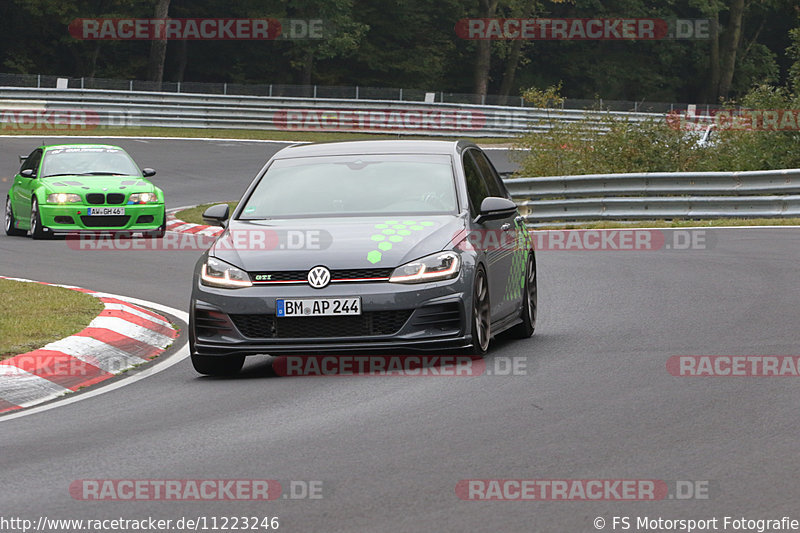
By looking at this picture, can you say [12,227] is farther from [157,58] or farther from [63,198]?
[157,58]

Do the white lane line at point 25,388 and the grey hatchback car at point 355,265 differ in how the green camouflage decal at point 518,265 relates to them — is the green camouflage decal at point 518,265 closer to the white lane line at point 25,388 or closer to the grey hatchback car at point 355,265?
the grey hatchback car at point 355,265

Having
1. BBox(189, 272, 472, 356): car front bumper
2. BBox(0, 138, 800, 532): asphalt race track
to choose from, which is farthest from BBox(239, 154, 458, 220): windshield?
BBox(0, 138, 800, 532): asphalt race track

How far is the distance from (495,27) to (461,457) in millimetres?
63202

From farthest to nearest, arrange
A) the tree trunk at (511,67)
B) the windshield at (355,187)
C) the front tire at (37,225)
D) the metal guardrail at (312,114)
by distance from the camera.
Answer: the tree trunk at (511,67)
the metal guardrail at (312,114)
the front tire at (37,225)
the windshield at (355,187)

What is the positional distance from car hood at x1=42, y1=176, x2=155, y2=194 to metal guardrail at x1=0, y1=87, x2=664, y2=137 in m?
27.3

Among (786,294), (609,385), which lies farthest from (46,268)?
(609,385)

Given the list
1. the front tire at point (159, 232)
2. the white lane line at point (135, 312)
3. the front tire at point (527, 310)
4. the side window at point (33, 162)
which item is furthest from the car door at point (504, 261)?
the side window at point (33, 162)

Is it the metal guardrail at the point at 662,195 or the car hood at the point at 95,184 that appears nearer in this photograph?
the car hood at the point at 95,184

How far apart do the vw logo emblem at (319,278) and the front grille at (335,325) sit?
0.21 metres

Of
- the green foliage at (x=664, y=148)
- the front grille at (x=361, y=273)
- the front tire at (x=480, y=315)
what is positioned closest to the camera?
the front grille at (x=361, y=273)

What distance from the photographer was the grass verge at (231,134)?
46.8m

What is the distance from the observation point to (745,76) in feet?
264

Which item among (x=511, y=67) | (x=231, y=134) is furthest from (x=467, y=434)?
(x=511, y=67)

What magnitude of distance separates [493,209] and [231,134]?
40932 millimetres
